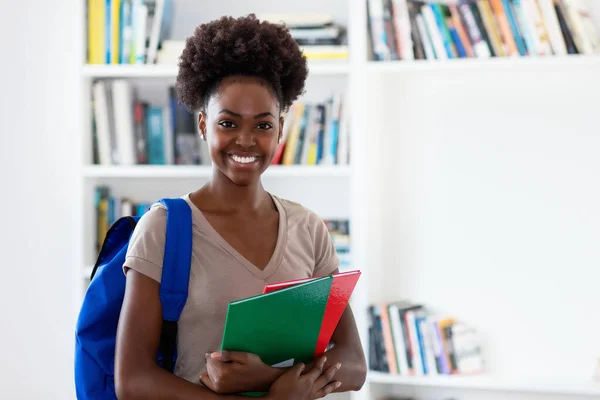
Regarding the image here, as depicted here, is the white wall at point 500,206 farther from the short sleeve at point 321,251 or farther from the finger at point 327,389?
the finger at point 327,389

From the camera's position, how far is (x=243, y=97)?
1.29m

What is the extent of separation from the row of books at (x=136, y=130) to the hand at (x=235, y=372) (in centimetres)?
162

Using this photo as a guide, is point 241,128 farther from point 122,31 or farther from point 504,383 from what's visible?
point 504,383

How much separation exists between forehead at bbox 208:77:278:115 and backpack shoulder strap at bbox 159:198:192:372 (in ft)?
0.68

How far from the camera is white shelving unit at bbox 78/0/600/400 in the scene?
258 centimetres

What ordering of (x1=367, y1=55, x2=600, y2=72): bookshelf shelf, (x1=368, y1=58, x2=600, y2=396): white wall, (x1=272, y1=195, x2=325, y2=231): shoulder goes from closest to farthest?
1. (x1=272, y1=195, x2=325, y2=231): shoulder
2. (x1=367, y1=55, x2=600, y2=72): bookshelf shelf
3. (x1=368, y1=58, x2=600, y2=396): white wall

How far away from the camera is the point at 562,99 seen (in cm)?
267

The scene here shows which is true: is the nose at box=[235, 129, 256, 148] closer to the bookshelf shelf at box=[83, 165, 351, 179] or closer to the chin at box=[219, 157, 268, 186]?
the chin at box=[219, 157, 268, 186]

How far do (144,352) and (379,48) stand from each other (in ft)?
5.56

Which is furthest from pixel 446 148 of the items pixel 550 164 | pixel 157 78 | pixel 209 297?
pixel 209 297

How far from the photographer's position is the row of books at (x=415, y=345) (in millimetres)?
2543

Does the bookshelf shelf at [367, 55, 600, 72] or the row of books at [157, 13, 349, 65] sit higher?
the row of books at [157, 13, 349, 65]

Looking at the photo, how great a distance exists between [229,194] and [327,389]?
1.31 feet

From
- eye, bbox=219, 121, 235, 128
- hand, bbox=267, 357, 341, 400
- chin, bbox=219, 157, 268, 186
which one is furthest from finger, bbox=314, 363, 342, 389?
eye, bbox=219, 121, 235, 128
